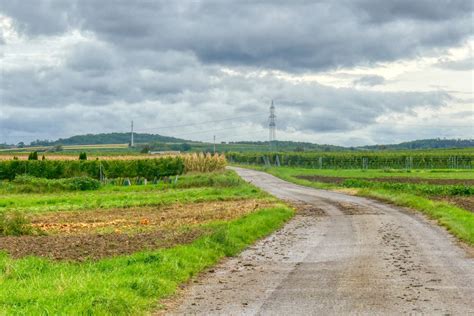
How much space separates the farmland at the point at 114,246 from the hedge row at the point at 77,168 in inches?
894

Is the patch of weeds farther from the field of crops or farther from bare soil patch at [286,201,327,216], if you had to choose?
the field of crops

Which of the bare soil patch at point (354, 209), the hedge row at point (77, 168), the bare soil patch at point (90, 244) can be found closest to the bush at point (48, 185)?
the hedge row at point (77, 168)

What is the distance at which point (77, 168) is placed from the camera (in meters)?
64.9

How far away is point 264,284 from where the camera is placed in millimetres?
12539

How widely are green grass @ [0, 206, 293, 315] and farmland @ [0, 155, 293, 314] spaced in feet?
0.05

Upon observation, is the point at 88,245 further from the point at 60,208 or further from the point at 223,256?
the point at 60,208

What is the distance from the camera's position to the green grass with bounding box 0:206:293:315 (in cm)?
988

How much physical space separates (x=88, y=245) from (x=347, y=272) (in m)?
7.45

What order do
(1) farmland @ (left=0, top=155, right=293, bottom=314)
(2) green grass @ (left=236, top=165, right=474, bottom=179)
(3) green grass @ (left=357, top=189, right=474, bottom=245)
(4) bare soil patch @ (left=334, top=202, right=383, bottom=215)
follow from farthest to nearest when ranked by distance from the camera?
(2) green grass @ (left=236, top=165, right=474, bottom=179) → (4) bare soil patch @ (left=334, top=202, right=383, bottom=215) → (3) green grass @ (left=357, top=189, right=474, bottom=245) → (1) farmland @ (left=0, top=155, right=293, bottom=314)

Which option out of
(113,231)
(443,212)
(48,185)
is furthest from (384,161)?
(113,231)

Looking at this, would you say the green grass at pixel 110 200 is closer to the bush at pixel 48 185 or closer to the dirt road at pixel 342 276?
the bush at pixel 48 185

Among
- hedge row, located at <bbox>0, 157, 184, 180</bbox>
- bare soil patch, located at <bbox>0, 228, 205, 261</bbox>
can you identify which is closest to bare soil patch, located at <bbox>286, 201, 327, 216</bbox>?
bare soil patch, located at <bbox>0, 228, 205, 261</bbox>

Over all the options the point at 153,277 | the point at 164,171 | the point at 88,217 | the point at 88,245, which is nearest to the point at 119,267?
the point at 153,277

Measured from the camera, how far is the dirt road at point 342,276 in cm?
1050
